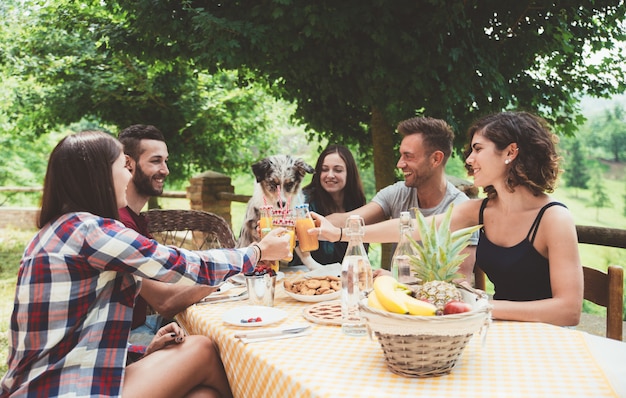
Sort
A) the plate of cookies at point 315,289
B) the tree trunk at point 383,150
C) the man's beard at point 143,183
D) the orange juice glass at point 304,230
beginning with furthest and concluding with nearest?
the tree trunk at point 383,150, the man's beard at point 143,183, the orange juice glass at point 304,230, the plate of cookies at point 315,289

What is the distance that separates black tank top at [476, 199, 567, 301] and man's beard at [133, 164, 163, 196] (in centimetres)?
195

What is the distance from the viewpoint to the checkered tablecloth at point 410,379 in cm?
124

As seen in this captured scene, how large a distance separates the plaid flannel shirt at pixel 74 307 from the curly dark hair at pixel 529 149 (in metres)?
1.55

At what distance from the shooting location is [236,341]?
1.68 m

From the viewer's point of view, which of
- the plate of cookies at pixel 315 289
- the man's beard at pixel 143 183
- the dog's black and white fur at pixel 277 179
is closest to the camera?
the plate of cookies at pixel 315 289

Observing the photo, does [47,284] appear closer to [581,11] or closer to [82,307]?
[82,307]

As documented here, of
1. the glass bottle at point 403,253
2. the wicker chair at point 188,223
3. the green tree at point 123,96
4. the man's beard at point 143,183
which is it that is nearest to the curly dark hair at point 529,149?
the glass bottle at point 403,253

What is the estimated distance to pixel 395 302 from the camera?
126 centimetres

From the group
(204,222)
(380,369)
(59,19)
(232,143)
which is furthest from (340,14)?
(232,143)

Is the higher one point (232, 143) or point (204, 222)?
point (232, 143)

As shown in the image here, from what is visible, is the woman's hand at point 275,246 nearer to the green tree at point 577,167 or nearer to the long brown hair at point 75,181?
the long brown hair at point 75,181

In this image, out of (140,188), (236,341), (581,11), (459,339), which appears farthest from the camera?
(581,11)

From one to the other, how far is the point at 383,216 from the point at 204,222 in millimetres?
1283

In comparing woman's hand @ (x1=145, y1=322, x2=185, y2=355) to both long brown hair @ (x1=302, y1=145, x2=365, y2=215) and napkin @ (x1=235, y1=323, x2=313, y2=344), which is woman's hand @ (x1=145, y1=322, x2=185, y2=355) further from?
long brown hair @ (x1=302, y1=145, x2=365, y2=215)
